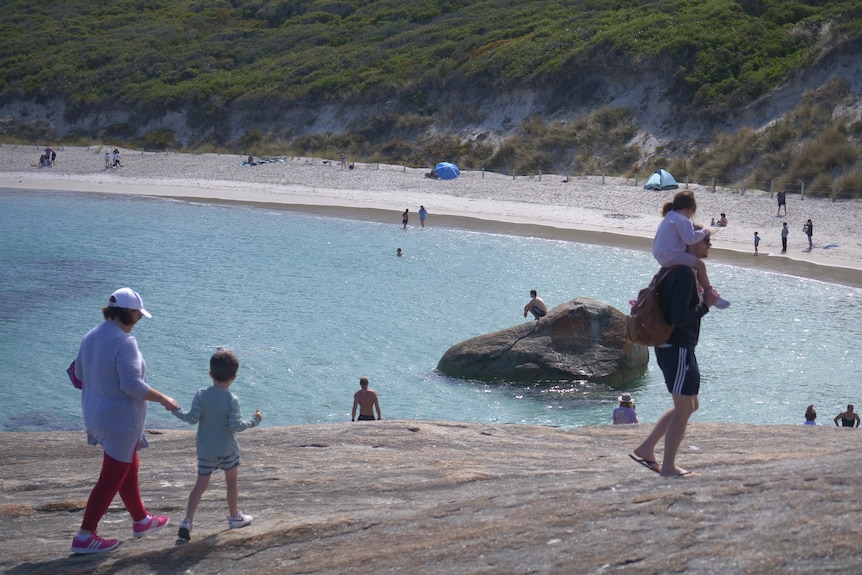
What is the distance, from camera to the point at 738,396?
18.8 metres

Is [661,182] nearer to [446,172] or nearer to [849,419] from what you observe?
[446,172]

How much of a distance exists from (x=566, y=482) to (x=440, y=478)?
→ 98 cm

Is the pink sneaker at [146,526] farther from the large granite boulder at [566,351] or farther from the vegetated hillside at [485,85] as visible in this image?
the vegetated hillside at [485,85]

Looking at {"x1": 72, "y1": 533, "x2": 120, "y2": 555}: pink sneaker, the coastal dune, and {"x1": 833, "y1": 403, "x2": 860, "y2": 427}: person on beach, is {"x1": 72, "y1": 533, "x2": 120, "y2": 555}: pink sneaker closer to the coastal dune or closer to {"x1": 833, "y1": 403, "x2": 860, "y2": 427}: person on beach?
the coastal dune

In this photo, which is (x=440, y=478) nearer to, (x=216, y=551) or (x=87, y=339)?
(x=216, y=551)

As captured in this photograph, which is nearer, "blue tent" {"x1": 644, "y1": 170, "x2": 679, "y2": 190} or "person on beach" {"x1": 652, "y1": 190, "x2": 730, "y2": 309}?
"person on beach" {"x1": 652, "y1": 190, "x2": 730, "y2": 309}

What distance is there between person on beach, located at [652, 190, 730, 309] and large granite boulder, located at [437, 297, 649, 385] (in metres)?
12.6

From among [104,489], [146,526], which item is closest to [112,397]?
[104,489]

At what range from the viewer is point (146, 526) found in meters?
6.11

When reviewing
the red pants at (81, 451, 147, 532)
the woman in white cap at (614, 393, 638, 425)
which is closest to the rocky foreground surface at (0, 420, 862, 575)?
the red pants at (81, 451, 147, 532)

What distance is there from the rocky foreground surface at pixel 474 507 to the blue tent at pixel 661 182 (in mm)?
34175

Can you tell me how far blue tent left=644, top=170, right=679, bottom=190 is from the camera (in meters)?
41.9

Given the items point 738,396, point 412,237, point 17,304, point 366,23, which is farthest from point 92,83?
point 738,396

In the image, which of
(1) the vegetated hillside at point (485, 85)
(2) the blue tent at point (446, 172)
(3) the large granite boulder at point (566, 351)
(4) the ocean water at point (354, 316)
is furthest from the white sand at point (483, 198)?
(3) the large granite boulder at point (566, 351)
